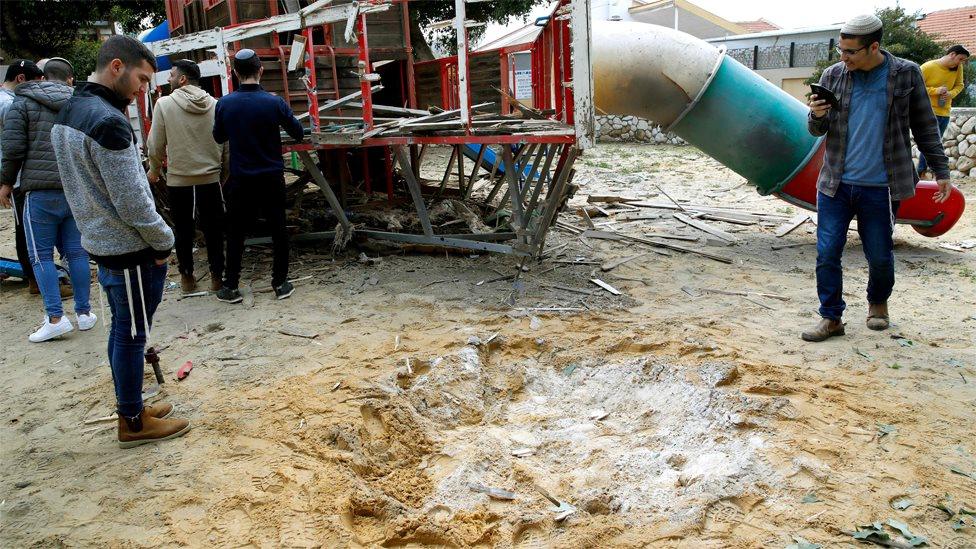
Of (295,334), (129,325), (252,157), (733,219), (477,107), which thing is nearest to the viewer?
(129,325)

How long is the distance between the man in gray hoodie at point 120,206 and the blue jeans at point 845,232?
404 centimetres

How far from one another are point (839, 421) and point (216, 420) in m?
3.34

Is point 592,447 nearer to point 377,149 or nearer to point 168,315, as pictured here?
point 168,315

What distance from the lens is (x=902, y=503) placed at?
9.36 feet

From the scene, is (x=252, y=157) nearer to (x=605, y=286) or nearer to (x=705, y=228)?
(x=605, y=286)

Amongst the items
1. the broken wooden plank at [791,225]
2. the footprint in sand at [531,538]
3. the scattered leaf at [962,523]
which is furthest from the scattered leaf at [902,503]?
the broken wooden plank at [791,225]

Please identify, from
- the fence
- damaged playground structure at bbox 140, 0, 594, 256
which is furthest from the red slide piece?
the fence

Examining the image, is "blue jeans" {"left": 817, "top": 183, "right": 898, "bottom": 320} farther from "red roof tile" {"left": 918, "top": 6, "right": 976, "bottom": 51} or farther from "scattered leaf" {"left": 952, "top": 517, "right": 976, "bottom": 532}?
"red roof tile" {"left": 918, "top": 6, "right": 976, "bottom": 51}

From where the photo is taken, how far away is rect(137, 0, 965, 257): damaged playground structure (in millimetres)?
5855

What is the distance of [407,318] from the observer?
17.3 ft

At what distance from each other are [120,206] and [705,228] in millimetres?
6884

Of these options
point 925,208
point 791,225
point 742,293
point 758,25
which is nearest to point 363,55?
point 742,293

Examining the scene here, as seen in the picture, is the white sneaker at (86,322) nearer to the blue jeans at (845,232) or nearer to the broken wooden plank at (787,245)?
the blue jeans at (845,232)

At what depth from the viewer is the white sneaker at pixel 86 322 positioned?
5.25 meters
